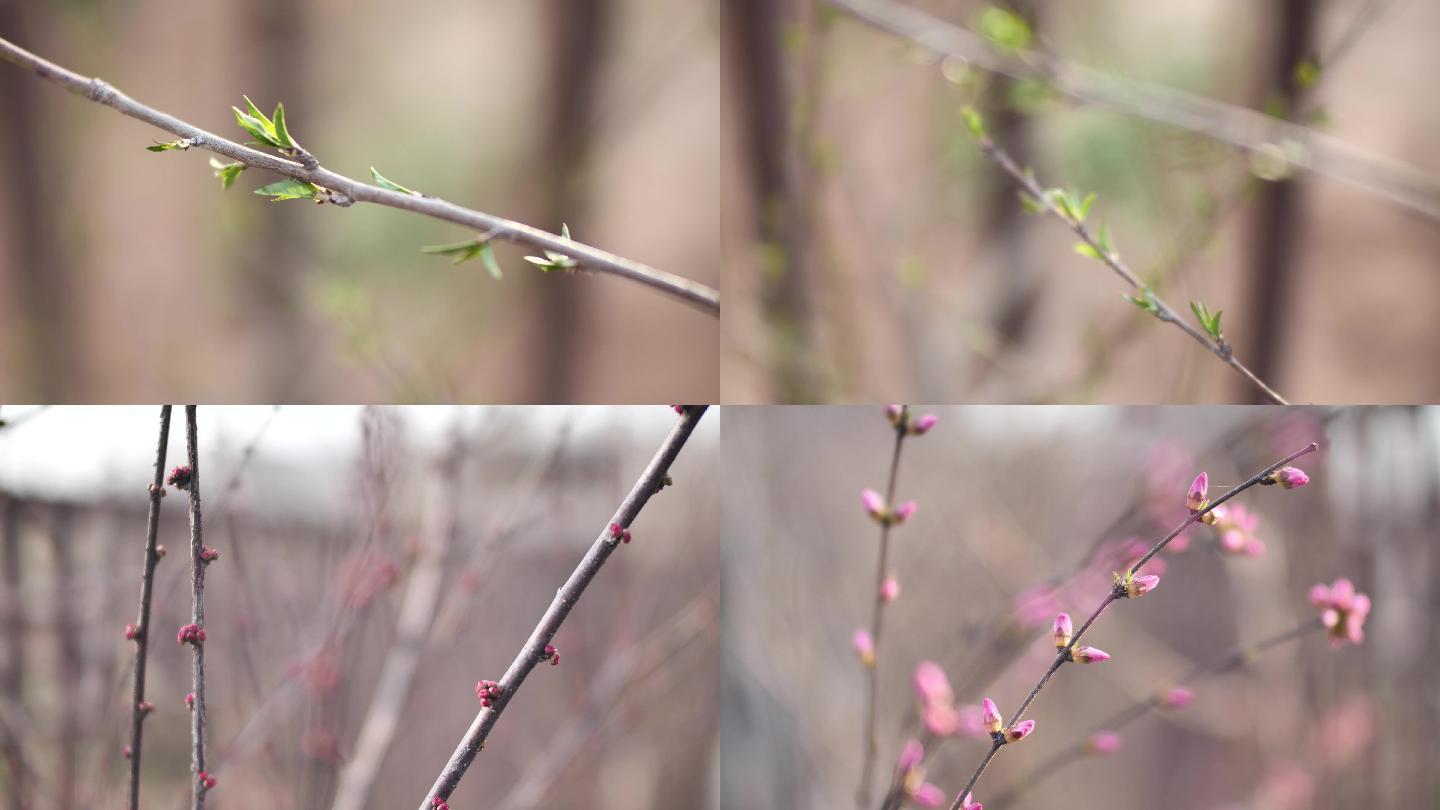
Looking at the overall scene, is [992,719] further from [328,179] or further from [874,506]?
[328,179]

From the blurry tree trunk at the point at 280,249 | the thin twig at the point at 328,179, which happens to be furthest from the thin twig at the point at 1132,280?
the blurry tree trunk at the point at 280,249

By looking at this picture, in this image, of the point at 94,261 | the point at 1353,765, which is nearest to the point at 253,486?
the point at 94,261

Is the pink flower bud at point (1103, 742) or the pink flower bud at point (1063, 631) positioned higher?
the pink flower bud at point (1103, 742)

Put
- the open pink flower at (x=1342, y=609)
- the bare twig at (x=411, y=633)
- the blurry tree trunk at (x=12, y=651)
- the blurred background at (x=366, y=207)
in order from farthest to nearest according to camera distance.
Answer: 1. the blurred background at (x=366, y=207)
2. the bare twig at (x=411, y=633)
3. the blurry tree trunk at (x=12, y=651)
4. the open pink flower at (x=1342, y=609)

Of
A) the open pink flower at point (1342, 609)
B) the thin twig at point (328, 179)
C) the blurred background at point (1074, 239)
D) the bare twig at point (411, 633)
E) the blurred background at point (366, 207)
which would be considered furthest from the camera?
the blurred background at point (366, 207)

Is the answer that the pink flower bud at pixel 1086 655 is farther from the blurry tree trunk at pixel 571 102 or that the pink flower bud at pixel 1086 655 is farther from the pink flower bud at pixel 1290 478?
the blurry tree trunk at pixel 571 102

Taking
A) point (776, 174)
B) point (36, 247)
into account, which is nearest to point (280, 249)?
point (36, 247)

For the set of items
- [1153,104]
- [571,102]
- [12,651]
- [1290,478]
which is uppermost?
[571,102]
